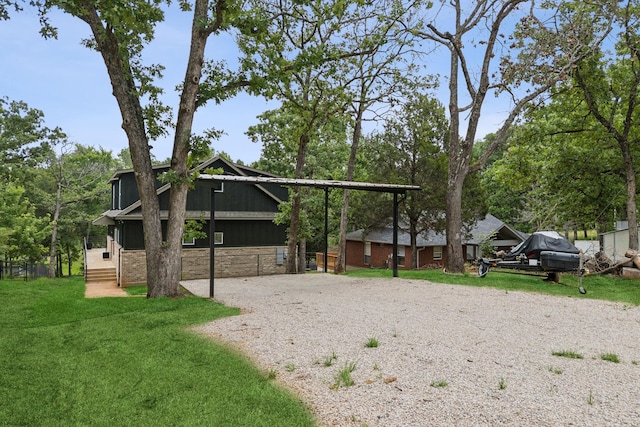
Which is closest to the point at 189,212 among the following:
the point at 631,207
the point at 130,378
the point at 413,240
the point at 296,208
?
the point at 296,208

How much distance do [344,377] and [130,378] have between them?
2.59m

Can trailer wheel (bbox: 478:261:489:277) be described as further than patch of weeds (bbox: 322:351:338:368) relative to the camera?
Yes

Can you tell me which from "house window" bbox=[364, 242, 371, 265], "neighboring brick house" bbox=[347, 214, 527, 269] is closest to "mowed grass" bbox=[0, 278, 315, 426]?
"neighboring brick house" bbox=[347, 214, 527, 269]

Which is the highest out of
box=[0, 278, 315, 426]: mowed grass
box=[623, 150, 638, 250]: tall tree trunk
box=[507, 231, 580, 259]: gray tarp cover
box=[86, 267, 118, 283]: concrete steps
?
box=[623, 150, 638, 250]: tall tree trunk

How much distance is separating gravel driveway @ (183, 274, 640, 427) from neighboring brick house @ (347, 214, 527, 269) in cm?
1695

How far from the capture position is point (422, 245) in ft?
91.5

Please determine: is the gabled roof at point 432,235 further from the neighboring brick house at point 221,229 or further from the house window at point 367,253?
the neighboring brick house at point 221,229

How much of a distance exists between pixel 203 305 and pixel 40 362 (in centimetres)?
435

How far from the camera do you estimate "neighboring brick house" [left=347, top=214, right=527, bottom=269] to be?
28.2 metres

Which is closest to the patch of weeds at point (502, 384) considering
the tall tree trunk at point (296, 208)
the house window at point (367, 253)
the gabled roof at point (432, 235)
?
the tall tree trunk at point (296, 208)

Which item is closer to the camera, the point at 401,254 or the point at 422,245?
the point at 422,245

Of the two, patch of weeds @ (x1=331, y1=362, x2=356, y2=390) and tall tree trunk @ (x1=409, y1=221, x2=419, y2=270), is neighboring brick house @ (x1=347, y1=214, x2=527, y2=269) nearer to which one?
tall tree trunk @ (x1=409, y1=221, x2=419, y2=270)

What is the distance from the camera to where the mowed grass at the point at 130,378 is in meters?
4.19

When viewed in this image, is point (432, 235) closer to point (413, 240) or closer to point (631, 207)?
point (413, 240)
